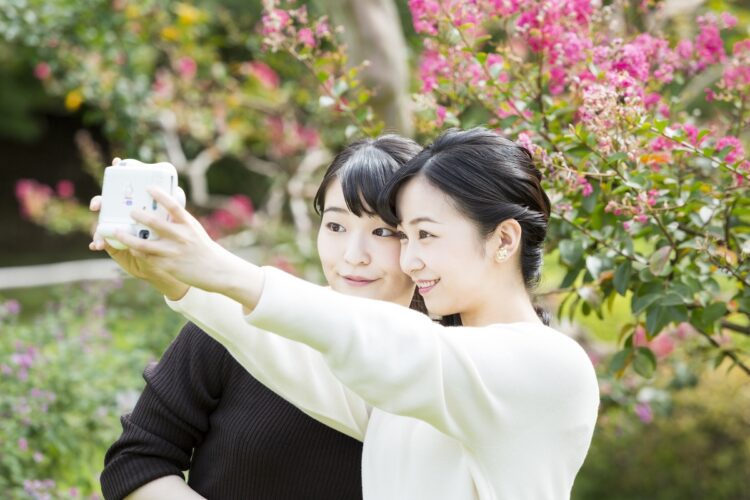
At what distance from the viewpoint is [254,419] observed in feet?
6.72

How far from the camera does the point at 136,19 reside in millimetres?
5691

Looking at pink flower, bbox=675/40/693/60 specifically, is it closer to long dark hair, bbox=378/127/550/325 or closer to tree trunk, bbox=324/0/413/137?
long dark hair, bbox=378/127/550/325

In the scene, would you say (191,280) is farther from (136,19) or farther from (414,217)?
(136,19)

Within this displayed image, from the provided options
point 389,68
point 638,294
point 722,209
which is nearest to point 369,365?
point 638,294

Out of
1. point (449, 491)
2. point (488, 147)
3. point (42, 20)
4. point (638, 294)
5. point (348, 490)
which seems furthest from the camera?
point (42, 20)

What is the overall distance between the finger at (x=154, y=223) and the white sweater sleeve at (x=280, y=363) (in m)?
0.37

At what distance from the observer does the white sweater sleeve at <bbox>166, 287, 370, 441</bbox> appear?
5.61 ft

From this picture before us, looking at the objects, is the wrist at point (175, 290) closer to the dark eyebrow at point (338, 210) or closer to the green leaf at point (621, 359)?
the dark eyebrow at point (338, 210)

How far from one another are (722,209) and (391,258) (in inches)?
36.3

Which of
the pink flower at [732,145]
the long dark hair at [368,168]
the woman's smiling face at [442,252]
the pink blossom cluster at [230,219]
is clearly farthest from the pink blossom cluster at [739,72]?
the pink blossom cluster at [230,219]

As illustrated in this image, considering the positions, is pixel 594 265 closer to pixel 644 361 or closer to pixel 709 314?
pixel 709 314

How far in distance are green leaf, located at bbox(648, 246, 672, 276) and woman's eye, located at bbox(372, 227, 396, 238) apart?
2.09 feet

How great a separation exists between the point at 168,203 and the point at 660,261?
1.34m

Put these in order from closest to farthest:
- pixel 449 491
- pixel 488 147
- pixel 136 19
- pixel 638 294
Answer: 1. pixel 449 491
2. pixel 488 147
3. pixel 638 294
4. pixel 136 19
